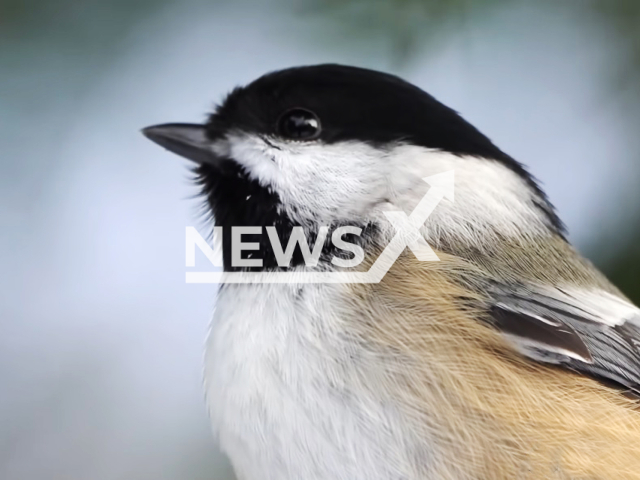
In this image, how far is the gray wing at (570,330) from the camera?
0.65 meters

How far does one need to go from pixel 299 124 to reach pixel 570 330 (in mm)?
376

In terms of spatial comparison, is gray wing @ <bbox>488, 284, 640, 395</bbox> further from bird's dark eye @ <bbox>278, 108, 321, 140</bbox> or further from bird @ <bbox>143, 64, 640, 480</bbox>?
bird's dark eye @ <bbox>278, 108, 321, 140</bbox>

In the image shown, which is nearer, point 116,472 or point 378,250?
point 378,250

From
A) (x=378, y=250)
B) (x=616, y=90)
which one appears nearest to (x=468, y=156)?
(x=378, y=250)

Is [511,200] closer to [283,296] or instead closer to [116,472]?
[283,296]

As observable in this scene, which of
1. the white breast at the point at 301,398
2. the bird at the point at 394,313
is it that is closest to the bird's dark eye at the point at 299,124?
the bird at the point at 394,313

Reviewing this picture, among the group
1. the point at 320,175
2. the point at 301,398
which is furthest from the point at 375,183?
the point at 301,398

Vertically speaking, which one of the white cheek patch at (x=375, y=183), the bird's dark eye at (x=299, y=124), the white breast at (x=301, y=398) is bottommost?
the white breast at (x=301, y=398)

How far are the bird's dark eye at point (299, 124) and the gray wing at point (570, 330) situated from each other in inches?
10.5

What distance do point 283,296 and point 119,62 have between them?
1.20 m

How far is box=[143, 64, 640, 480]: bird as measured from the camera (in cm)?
58

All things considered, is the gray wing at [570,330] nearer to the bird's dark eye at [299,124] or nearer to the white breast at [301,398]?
the white breast at [301,398]

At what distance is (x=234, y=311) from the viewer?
0.69 m

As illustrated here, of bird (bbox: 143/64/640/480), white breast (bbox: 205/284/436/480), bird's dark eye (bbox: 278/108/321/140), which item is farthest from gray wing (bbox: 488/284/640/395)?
bird's dark eye (bbox: 278/108/321/140)
